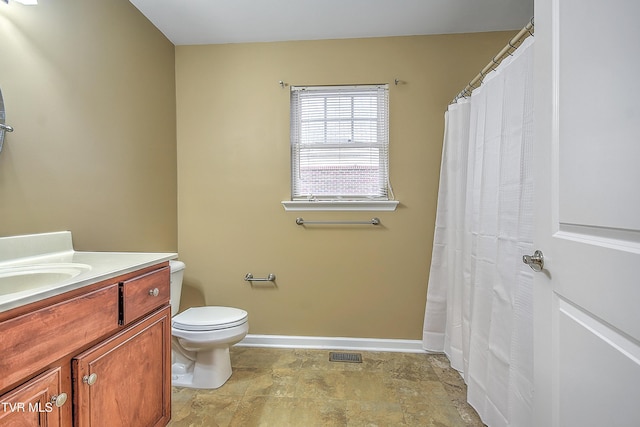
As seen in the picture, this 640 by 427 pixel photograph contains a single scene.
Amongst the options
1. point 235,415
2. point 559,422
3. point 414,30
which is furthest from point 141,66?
point 559,422

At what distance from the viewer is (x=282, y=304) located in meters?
2.22

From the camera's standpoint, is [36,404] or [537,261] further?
[537,261]

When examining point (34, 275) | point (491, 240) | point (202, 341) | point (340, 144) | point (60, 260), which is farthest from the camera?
point (340, 144)

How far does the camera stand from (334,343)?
86.0 inches

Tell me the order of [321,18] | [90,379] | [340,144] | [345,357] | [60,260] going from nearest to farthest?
1. [90,379]
2. [60,260]
3. [321,18]
4. [345,357]
5. [340,144]

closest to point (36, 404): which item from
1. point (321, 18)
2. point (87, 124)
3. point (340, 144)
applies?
point (87, 124)

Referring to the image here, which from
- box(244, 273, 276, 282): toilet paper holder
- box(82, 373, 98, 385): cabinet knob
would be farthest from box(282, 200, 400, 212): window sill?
box(82, 373, 98, 385): cabinet knob

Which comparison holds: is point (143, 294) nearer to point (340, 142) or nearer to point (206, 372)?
point (206, 372)

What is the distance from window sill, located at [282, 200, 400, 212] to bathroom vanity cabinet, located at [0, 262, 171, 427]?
42.4 inches

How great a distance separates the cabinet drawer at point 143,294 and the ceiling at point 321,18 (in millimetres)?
1674

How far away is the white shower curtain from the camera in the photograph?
3.89ft

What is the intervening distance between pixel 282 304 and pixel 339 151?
1.25 metres

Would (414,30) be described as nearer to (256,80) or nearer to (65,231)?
(256,80)

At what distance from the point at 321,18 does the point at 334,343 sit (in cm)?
230
